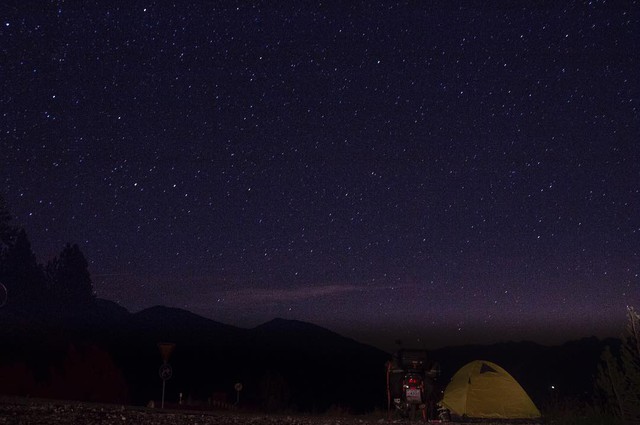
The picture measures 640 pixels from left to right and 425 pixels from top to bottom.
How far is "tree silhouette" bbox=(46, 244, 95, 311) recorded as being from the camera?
272 ft

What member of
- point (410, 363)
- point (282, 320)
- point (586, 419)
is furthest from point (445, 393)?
point (282, 320)

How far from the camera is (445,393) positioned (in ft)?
65.7

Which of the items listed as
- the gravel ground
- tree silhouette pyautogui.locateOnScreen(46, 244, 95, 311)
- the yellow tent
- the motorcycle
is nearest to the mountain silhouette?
tree silhouette pyautogui.locateOnScreen(46, 244, 95, 311)

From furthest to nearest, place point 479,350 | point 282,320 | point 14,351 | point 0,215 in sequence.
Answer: point 282,320 < point 479,350 < point 0,215 < point 14,351

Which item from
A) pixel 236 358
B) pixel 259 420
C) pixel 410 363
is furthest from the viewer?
pixel 236 358

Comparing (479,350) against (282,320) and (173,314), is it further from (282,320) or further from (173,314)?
(173,314)

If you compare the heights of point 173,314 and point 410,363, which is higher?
point 173,314

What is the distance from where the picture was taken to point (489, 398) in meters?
19.1

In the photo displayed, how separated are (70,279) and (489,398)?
243ft

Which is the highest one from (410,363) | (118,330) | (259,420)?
(118,330)

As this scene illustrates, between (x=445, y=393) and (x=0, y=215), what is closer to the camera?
(x=445, y=393)

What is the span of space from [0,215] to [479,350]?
327ft

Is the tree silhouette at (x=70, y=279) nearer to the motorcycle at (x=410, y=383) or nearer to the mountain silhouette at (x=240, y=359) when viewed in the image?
the mountain silhouette at (x=240, y=359)

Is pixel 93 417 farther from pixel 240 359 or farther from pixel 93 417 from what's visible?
pixel 240 359
